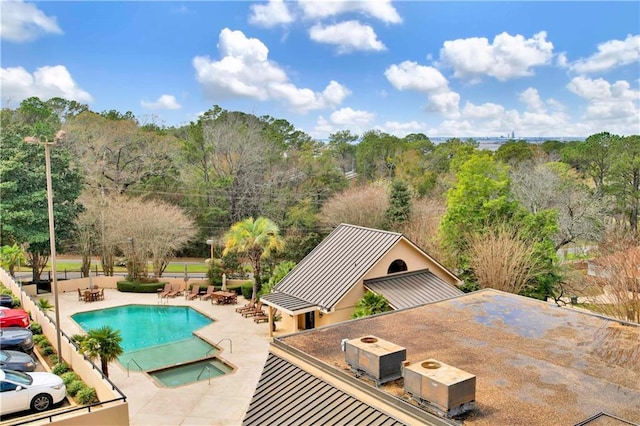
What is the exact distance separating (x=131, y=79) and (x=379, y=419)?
5027 centimetres

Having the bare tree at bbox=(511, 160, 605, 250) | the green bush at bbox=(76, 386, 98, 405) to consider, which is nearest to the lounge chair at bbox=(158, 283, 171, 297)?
the green bush at bbox=(76, 386, 98, 405)

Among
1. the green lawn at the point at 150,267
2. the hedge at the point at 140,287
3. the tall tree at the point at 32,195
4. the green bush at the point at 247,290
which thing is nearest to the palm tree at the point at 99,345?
the green bush at the point at 247,290

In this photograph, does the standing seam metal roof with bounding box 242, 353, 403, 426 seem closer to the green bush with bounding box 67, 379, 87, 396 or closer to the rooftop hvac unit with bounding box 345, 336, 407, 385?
the rooftop hvac unit with bounding box 345, 336, 407, 385

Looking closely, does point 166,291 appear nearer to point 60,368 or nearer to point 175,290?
point 175,290

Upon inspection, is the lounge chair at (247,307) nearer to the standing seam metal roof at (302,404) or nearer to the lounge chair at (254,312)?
the lounge chair at (254,312)

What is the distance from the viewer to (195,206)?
4400cm

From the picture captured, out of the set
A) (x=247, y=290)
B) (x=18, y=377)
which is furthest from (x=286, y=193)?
(x=18, y=377)

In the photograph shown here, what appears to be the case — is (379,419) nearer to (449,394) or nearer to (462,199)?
(449,394)

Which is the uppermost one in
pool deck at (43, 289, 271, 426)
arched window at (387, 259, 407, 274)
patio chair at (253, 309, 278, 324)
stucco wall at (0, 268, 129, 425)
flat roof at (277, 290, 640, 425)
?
arched window at (387, 259, 407, 274)

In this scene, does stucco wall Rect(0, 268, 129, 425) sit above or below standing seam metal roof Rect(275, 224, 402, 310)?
below

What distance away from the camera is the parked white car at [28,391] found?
43.3ft

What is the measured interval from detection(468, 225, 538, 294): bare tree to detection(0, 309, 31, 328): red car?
21320mm

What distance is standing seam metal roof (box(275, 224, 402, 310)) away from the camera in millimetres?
20016

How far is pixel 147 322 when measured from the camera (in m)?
27.4
